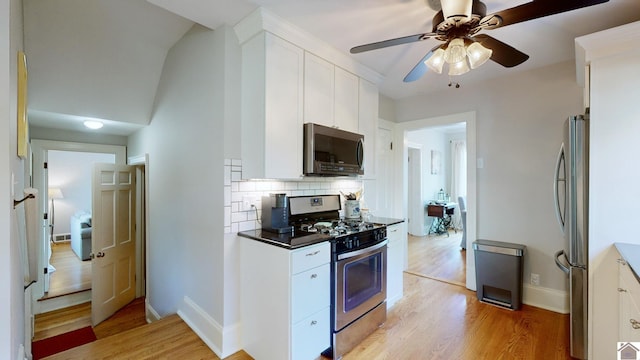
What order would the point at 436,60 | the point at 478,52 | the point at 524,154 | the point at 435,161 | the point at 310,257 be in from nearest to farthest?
the point at 478,52 → the point at 436,60 → the point at 310,257 → the point at 524,154 → the point at 435,161

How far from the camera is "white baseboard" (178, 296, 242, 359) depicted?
2.14 metres

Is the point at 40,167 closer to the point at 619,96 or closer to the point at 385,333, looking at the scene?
the point at 385,333

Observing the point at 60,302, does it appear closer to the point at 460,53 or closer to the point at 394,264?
the point at 394,264

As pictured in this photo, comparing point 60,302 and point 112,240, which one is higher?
point 112,240

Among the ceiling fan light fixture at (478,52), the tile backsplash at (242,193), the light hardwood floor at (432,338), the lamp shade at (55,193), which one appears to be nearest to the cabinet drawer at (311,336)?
the light hardwood floor at (432,338)

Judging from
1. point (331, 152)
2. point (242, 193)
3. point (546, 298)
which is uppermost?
point (331, 152)

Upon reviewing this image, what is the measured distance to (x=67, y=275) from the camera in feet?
14.6

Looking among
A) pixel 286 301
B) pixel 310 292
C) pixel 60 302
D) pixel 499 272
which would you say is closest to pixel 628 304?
pixel 499 272

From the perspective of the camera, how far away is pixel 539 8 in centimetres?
135

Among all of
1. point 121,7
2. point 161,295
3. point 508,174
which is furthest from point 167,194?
point 508,174

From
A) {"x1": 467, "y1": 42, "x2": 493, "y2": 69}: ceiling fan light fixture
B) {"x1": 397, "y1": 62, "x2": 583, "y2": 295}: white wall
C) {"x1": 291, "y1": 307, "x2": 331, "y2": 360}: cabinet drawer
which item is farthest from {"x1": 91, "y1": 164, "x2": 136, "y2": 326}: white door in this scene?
{"x1": 397, "y1": 62, "x2": 583, "y2": 295}: white wall

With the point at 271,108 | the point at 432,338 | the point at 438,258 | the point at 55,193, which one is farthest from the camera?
the point at 55,193

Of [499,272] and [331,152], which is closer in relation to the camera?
[331,152]

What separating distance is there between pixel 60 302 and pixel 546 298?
5.88 meters
